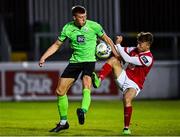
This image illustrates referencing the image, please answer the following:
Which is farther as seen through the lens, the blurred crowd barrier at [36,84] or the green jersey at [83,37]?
the blurred crowd barrier at [36,84]

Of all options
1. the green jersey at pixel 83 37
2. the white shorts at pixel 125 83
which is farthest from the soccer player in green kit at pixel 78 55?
the white shorts at pixel 125 83

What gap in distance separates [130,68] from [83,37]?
3.23ft

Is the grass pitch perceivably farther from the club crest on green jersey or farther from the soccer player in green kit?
the club crest on green jersey

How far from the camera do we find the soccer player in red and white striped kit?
14242 millimetres

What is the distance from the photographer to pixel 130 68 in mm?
14523

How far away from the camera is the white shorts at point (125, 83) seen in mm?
14414

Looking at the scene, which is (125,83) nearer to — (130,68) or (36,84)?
(130,68)

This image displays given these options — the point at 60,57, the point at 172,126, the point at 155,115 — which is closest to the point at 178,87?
the point at 60,57

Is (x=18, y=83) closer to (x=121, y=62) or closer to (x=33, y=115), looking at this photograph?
(x=33, y=115)

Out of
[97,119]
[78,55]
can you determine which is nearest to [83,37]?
[78,55]

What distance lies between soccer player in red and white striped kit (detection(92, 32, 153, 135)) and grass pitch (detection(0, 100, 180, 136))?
608 mm

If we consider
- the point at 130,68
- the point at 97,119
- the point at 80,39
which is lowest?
the point at 97,119

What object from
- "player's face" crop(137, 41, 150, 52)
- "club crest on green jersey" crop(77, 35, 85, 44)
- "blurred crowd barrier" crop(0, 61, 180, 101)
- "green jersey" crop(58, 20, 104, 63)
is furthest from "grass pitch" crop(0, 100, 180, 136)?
"club crest on green jersey" crop(77, 35, 85, 44)

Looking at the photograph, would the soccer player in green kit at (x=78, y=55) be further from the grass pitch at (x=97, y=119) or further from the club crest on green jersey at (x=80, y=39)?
the grass pitch at (x=97, y=119)
